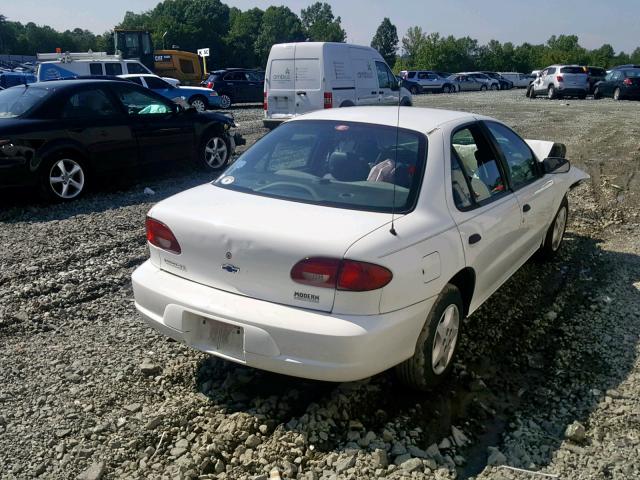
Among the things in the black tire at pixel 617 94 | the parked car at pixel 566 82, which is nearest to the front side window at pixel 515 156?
the black tire at pixel 617 94

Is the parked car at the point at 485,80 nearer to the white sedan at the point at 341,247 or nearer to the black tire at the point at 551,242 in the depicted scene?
the black tire at the point at 551,242

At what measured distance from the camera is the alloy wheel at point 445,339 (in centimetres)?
325

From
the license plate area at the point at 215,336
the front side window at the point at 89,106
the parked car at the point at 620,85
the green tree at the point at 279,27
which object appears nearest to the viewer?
the license plate area at the point at 215,336

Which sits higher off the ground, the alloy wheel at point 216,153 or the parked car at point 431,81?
the parked car at point 431,81

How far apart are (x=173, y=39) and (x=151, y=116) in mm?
91812

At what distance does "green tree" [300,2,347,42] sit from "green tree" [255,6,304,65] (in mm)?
3631

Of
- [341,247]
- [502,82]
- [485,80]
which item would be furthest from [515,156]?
[502,82]

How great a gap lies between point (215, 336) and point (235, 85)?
23.5m

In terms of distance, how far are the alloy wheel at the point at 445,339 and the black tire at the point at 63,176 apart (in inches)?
236

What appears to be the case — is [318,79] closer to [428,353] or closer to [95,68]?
[428,353]

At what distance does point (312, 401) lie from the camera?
3250 mm

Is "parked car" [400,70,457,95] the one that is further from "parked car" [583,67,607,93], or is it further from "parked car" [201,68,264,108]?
"parked car" [201,68,264,108]

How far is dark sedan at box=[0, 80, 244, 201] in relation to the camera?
7.27 metres

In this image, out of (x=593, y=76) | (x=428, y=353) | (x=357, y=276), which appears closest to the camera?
(x=357, y=276)
